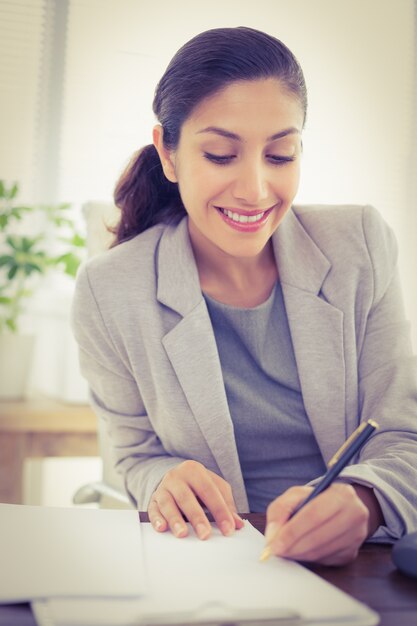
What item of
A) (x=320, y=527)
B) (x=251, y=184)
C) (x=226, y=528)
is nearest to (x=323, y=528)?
(x=320, y=527)

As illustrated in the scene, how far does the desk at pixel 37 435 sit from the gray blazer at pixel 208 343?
76 cm

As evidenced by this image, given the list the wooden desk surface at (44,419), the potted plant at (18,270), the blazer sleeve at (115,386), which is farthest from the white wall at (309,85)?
the blazer sleeve at (115,386)

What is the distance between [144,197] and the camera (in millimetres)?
1377

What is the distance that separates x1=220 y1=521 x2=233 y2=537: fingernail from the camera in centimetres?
77

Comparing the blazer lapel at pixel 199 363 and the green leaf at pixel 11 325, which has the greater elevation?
the blazer lapel at pixel 199 363

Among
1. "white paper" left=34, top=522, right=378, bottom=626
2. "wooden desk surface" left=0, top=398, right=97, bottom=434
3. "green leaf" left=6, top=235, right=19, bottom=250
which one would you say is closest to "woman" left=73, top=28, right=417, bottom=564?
"white paper" left=34, top=522, right=378, bottom=626

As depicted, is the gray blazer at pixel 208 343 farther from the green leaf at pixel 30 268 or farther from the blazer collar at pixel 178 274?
the green leaf at pixel 30 268

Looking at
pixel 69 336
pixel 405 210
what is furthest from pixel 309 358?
pixel 405 210

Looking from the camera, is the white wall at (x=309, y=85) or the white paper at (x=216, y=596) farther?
the white wall at (x=309, y=85)

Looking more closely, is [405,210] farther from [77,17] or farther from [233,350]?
[233,350]

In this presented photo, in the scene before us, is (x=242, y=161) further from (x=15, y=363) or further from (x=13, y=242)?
(x=15, y=363)

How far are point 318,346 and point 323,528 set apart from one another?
53 cm

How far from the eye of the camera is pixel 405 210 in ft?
9.36

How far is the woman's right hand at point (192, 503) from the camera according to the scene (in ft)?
2.55
